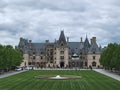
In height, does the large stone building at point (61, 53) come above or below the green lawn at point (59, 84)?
above

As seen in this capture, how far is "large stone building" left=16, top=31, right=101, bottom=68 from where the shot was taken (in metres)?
156

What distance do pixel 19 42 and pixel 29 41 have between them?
195 inches

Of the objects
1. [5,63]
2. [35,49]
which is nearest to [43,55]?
[35,49]

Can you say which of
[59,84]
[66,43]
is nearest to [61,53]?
[66,43]

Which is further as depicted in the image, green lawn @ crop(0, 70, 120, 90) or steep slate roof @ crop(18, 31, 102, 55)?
steep slate roof @ crop(18, 31, 102, 55)

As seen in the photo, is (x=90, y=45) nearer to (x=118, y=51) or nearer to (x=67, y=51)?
(x=67, y=51)

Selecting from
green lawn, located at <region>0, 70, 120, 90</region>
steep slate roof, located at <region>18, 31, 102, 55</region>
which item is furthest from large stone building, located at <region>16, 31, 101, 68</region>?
green lawn, located at <region>0, 70, 120, 90</region>

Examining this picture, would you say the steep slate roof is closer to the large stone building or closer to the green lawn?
the large stone building

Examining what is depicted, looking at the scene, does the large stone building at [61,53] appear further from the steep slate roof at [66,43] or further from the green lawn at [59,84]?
the green lawn at [59,84]

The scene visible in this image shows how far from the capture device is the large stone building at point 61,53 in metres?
156

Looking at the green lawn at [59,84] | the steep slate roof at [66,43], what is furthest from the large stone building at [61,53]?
the green lawn at [59,84]

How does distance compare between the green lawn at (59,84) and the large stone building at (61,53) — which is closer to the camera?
the green lawn at (59,84)

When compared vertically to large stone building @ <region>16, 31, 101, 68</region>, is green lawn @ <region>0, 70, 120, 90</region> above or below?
below

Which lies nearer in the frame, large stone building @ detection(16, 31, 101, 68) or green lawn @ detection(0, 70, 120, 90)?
green lawn @ detection(0, 70, 120, 90)
